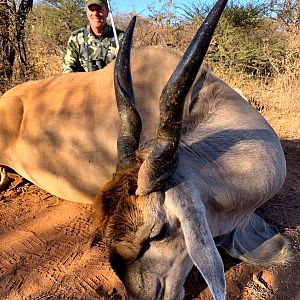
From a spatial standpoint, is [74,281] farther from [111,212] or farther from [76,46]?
[76,46]

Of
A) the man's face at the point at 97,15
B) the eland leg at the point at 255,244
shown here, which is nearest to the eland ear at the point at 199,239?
the eland leg at the point at 255,244

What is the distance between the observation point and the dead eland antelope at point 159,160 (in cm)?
189

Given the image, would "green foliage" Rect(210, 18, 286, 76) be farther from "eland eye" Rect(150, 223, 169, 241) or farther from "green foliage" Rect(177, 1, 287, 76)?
"eland eye" Rect(150, 223, 169, 241)

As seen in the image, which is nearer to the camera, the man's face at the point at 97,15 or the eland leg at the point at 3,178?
the eland leg at the point at 3,178

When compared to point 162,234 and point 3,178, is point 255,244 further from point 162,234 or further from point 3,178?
point 3,178

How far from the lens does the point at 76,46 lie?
553 centimetres

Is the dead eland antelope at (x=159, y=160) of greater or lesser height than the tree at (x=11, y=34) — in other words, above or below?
below

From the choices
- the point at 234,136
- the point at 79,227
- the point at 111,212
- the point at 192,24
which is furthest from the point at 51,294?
the point at 192,24

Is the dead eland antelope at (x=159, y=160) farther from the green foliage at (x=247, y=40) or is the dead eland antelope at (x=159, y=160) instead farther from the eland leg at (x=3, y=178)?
the green foliage at (x=247, y=40)

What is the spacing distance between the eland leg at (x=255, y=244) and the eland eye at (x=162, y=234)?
2.81ft

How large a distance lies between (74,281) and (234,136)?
1.51 metres

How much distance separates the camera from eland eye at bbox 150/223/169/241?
1.97m

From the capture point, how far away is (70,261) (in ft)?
10.0

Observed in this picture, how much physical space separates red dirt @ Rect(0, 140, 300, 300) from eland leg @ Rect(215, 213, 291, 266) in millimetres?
72
